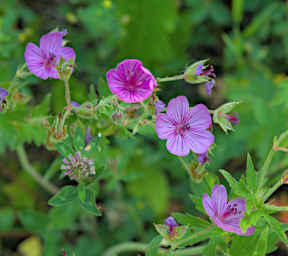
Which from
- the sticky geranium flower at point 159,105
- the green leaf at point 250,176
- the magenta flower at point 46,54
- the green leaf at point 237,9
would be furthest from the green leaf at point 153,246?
the green leaf at point 237,9

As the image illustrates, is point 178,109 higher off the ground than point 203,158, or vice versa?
point 178,109

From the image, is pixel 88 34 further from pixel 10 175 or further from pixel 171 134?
pixel 171 134

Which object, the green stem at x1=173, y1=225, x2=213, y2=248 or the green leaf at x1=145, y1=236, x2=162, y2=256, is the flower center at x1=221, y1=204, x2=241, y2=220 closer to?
the green stem at x1=173, y1=225, x2=213, y2=248

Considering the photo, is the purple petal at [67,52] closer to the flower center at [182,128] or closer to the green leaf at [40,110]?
the green leaf at [40,110]

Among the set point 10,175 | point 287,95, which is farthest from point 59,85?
point 287,95

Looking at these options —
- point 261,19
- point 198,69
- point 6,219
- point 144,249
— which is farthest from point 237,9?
point 6,219

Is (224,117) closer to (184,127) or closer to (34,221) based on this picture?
(184,127)
